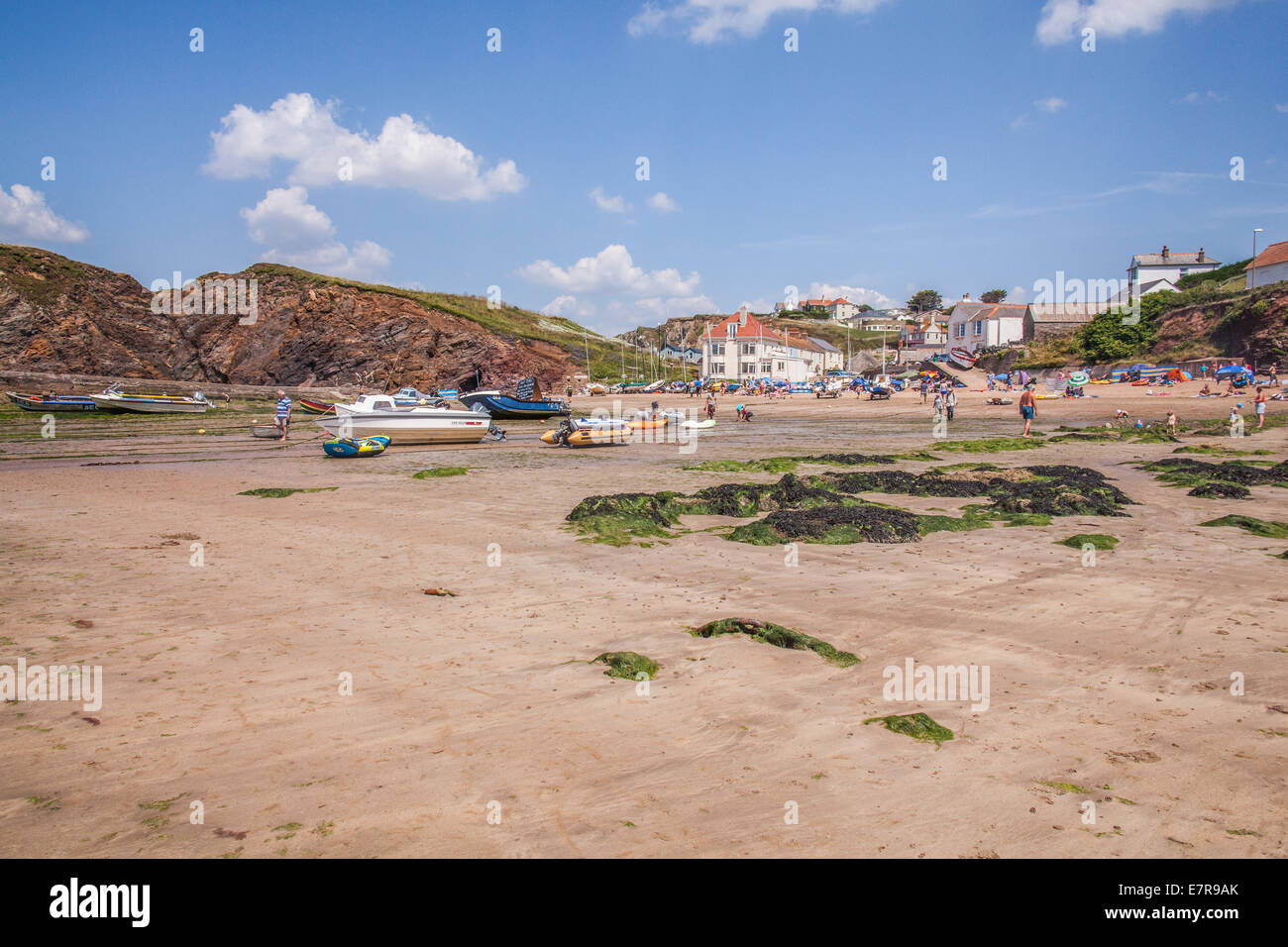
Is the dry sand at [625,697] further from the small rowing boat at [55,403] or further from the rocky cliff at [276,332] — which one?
the rocky cliff at [276,332]

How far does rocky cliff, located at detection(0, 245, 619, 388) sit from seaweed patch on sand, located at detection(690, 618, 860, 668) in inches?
2454

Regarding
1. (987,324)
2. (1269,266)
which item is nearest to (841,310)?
(987,324)

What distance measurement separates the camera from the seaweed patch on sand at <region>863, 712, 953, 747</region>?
4801mm

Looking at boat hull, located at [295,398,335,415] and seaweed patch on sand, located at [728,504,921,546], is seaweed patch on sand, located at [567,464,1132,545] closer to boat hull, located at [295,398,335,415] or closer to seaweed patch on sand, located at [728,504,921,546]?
seaweed patch on sand, located at [728,504,921,546]

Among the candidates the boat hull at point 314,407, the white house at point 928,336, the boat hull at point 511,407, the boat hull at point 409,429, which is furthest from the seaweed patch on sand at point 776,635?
the white house at point 928,336

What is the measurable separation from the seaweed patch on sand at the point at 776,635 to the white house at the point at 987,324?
283 ft

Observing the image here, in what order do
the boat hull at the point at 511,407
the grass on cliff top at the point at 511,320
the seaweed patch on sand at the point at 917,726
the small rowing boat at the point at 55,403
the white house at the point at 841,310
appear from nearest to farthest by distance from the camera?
the seaweed patch on sand at the point at 917,726, the boat hull at the point at 511,407, the small rowing boat at the point at 55,403, the grass on cliff top at the point at 511,320, the white house at the point at 841,310

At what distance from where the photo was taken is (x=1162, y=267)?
10831 cm

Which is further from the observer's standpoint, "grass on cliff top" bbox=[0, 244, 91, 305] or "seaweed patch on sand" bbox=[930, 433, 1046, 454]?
"grass on cliff top" bbox=[0, 244, 91, 305]

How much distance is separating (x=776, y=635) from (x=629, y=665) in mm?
1457

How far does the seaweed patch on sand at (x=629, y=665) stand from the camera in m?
5.81

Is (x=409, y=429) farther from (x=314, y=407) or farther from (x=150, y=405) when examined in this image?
(x=150, y=405)

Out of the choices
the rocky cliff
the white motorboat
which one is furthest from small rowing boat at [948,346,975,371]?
the white motorboat
